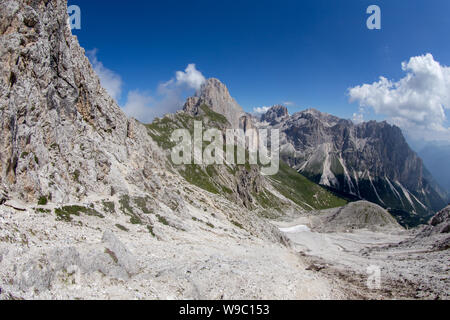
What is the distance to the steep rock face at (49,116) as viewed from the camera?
29453 mm

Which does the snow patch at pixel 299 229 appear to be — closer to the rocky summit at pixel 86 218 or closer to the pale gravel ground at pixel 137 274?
the rocky summit at pixel 86 218

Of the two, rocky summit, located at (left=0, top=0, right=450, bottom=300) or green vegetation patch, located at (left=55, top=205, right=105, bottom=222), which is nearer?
rocky summit, located at (left=0, top=0, right=450, bottom=300)

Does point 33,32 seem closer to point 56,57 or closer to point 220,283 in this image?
point 56,57

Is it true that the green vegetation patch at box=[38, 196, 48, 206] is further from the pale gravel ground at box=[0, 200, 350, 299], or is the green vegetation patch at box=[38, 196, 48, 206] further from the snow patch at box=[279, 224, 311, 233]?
the snow patch at box=[279, 224, 311, 233]

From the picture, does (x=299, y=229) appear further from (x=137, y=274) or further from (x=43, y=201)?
(x=43, y=201)

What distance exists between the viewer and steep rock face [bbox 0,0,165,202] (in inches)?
1160

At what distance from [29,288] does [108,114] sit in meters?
56.6

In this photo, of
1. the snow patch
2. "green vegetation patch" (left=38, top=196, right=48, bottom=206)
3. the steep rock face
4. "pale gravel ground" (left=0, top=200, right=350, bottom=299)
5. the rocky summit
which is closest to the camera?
"pale gravel ground" (left=0, top=200, right=350, bottom=299)

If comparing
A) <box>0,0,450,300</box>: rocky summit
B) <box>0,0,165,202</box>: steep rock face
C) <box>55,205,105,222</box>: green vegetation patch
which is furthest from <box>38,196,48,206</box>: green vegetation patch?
<box>55,205,105,222</box>: green vegetation patch
